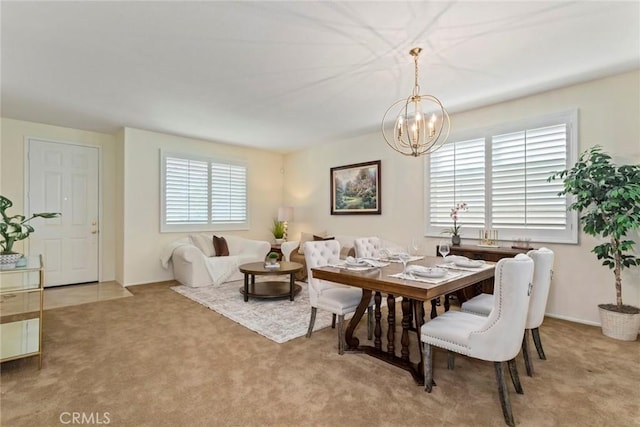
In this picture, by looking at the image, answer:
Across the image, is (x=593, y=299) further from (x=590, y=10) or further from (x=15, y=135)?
(x=15, y=135)

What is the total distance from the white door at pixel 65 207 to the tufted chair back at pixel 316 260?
4.56m

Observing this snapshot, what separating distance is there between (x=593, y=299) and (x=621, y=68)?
7.88 ft

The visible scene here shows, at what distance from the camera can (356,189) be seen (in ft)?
18.9

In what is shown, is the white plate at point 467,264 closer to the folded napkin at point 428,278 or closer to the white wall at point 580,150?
the folded napkin at point 428,278

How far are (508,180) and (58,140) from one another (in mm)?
6805

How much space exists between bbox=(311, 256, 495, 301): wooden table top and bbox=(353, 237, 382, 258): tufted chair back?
27.8 inches

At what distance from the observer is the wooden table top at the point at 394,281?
194 centimetres

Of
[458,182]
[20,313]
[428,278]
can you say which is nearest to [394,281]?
[428,278]

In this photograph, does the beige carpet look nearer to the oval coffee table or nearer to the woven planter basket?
the woven planter basket

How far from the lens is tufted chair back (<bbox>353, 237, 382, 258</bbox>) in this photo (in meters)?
3.41

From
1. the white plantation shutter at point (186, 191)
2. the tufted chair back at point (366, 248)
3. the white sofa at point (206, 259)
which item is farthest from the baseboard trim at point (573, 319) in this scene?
the white plantation shutter at point (186, 191)

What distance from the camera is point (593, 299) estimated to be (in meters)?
3.38

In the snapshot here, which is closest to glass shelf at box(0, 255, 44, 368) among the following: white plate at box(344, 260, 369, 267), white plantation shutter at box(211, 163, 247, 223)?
white plate at box(344, 260, 369, 267)

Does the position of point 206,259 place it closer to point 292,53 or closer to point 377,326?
point 377,326
